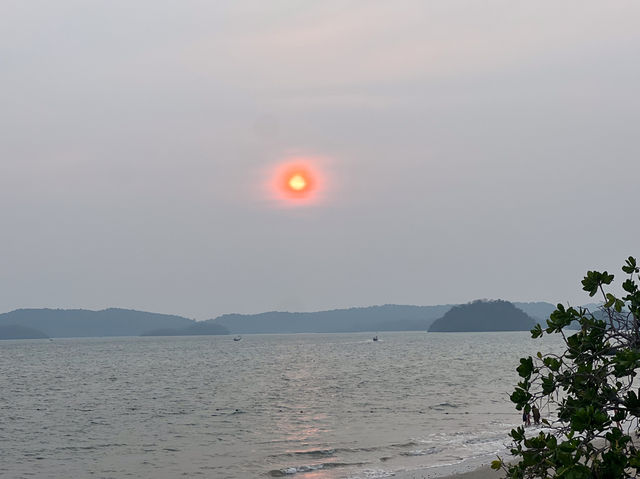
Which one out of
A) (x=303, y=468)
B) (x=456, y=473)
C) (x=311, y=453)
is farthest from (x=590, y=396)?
(x=311, y=453)

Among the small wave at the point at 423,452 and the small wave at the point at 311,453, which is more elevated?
the small wave at the point at 423,452

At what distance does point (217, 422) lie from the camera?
53.2 metres

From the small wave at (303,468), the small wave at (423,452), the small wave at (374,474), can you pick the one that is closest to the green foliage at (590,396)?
the small wave at (374,474)

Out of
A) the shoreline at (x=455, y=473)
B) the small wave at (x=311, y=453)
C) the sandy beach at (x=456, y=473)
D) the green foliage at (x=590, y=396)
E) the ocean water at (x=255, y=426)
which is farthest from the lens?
the small wave at (x=311, y=453)

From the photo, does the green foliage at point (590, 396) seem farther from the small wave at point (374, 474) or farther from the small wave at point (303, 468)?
the small wave at point (303, 468)

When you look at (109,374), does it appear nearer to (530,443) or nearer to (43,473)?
(43,473)

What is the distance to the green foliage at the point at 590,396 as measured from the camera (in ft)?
24.3

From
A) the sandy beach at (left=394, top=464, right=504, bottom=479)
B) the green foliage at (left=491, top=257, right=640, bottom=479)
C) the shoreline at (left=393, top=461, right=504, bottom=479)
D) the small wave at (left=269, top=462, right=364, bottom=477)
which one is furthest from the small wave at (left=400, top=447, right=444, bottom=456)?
the green foliage at (left=491, top=257, right=640, bottom=479)

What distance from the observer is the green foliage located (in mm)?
7395

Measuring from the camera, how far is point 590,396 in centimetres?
825

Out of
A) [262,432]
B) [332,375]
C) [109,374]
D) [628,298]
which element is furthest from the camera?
[109,374]

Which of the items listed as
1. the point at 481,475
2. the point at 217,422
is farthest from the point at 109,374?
the point at 481,475

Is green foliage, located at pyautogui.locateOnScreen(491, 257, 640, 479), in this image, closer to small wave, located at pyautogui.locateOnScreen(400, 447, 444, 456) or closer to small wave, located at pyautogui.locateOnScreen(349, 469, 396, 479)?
small wave, located at pyautogui.locateOnScreen(349, 469, 396, 479)

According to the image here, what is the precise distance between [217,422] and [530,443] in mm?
47510
